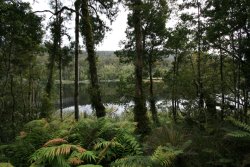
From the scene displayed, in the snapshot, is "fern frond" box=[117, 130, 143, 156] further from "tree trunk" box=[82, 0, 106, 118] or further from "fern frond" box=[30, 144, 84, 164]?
"tree trunk" box=[82, 0, 106, 118]

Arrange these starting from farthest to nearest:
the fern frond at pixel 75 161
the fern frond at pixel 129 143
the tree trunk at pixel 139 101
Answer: the tree trunk at pixel 139 101 → the fern frond at pixel 129 143 → the fern frond at pixel 75 161

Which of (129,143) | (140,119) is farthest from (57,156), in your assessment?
(140,119)

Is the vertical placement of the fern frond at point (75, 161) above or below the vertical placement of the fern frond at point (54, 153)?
below

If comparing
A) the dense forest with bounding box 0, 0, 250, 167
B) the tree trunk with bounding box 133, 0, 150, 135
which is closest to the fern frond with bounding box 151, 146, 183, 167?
the dense forest with bounding box 0, 0, 250, 167

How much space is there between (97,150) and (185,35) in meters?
8.84

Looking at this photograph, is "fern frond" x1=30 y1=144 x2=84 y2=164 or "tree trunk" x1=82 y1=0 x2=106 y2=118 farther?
"tree trunk" x1=82 y1=0 x2=106 y2=118

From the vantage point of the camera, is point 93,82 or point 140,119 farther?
point 93,82

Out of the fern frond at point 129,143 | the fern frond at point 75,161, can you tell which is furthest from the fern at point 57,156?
the fern frond at point 129,143

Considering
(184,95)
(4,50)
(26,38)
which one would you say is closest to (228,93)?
(184,95)

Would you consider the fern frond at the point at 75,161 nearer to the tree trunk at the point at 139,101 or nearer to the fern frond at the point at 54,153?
the fern frond at the point at 54,153

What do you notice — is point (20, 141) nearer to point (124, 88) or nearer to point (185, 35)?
point (185, 35)

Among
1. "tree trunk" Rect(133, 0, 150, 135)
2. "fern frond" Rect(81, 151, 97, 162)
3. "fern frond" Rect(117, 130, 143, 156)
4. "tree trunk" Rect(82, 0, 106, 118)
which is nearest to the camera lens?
"fern frond" Rect(81, 151, 97, 162)

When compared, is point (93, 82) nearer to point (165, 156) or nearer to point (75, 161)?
point (75, 161)

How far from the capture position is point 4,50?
842 inches
